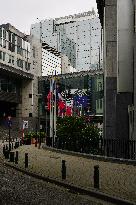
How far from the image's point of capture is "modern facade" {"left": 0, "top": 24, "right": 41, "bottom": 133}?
87562mm

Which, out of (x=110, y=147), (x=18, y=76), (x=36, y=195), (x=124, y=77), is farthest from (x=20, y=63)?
(x=36, y=195)

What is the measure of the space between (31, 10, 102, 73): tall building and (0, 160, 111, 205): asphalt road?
16027cm

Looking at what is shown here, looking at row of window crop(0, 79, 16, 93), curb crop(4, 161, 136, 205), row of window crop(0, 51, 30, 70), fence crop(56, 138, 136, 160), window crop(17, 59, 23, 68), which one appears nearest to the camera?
curb crop(4, 161, 136, 205)

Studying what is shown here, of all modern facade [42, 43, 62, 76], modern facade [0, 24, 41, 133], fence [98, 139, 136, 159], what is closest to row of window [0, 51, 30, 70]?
Answer: modern facade [0, 24, 41, 133]

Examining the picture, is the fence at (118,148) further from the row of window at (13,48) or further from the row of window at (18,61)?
the row of window at (13,48)

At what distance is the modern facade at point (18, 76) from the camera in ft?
287

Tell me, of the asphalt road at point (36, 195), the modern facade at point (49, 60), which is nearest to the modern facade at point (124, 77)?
the asphalt road at point (36, 195)

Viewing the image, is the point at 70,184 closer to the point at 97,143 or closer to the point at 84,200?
the point at 84,200

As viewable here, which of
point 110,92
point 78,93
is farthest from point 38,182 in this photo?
point 78,93

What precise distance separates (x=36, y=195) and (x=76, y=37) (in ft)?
591

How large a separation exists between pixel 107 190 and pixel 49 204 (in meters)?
2.82

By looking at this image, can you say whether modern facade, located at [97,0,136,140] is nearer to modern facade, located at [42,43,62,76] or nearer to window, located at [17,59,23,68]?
window, located at [17,59,23,68]

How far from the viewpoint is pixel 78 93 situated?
89.1 meters

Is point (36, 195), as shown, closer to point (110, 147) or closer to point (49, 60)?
point (110, 147)
